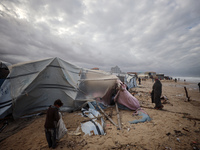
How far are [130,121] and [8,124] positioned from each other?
6682mm

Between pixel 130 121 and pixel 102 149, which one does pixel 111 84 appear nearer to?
pixel 130 121

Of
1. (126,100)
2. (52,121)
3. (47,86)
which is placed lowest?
(126,100)

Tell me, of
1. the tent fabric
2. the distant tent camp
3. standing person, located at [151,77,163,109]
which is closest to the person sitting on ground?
the tent fabric

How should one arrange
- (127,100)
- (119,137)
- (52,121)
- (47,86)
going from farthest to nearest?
1. (127,100)
2. (47,86)
3. (119,137)
4. (52,121)

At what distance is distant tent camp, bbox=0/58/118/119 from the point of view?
4656mm

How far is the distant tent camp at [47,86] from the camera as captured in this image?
4656 mm

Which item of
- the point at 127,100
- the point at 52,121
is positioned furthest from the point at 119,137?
the point at 127,100

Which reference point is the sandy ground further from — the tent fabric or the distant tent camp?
the tent fabric

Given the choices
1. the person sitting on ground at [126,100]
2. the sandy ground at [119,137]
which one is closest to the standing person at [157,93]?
the person sitting on ground at [126,100]

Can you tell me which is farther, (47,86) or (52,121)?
(47,86)

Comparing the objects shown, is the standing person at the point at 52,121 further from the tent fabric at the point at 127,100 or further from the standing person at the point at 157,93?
the standing person at the point at 157,93

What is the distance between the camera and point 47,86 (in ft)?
18.9

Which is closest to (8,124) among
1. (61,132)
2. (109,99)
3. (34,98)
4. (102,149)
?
(34,98)

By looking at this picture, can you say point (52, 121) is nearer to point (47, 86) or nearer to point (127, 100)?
point (47, 86)
